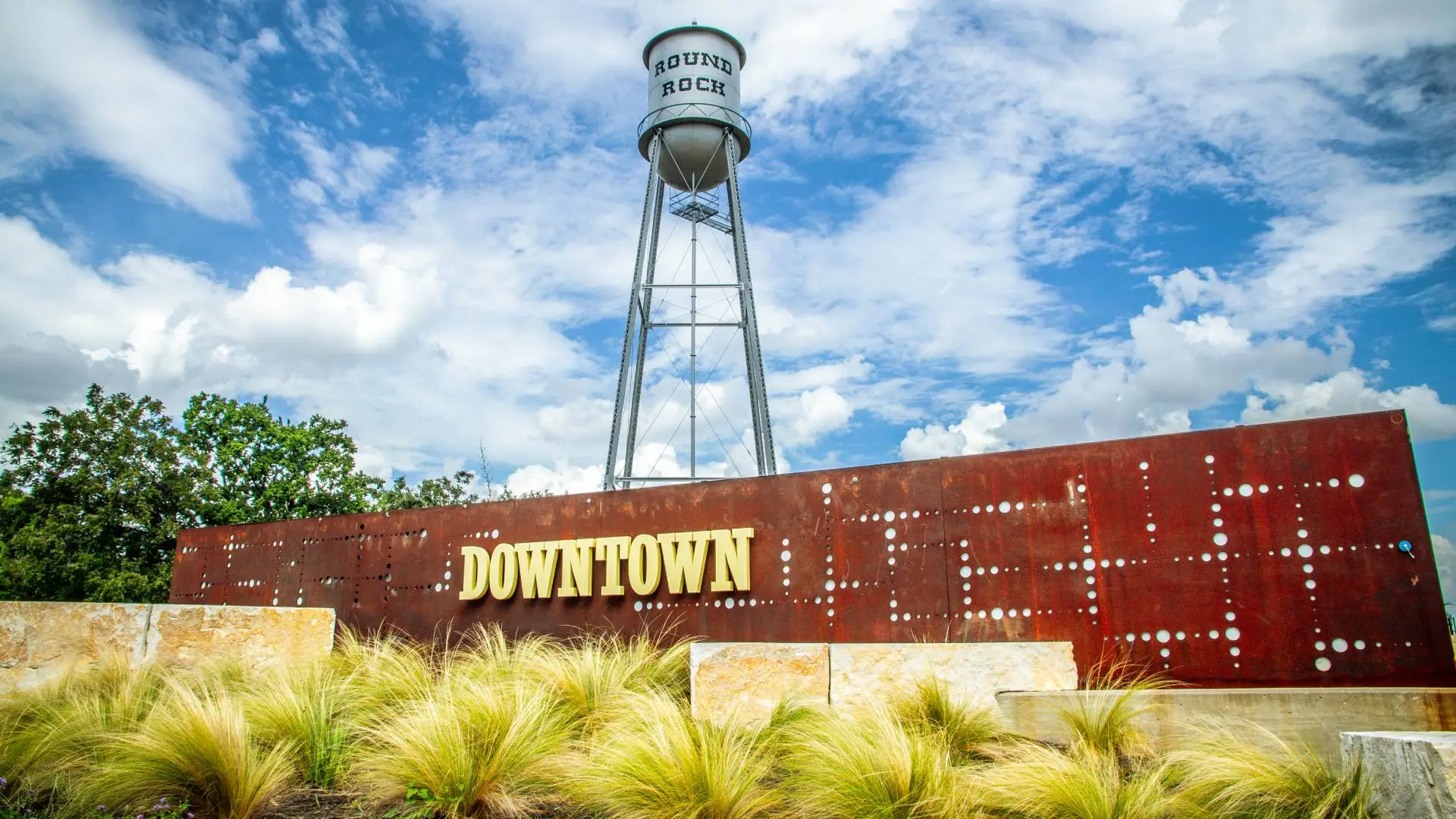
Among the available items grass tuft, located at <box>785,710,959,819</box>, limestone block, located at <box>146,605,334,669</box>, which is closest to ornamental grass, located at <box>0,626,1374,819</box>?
grass tuft, located at <box>785,710,959,819</box>

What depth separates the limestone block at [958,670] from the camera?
6.59 metres

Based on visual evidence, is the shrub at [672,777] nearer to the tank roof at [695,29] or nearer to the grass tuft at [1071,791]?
the grass tuft at [1071,791]

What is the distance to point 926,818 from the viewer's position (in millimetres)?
4734

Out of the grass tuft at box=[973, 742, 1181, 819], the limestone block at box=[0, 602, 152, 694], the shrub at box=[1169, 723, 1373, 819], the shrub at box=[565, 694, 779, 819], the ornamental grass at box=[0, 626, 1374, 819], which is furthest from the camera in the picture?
the limestone block at box=[0, 602, 152, 694]

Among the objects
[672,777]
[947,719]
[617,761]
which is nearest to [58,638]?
[617,761]

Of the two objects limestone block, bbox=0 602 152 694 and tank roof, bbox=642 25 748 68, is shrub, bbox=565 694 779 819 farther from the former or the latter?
tank roof, bbox=642 25 748 68

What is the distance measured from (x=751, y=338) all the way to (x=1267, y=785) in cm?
1344

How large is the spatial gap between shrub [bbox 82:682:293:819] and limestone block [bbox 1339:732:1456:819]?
5.73m

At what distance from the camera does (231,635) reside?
31.5 feet

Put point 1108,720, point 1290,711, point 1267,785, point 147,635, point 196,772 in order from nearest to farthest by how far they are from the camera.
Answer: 1. point 1267,785
2. point 196,772
3. point 1290,711
4. point 1108,720
5. point 147,635

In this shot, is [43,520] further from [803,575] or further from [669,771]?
[669,771]

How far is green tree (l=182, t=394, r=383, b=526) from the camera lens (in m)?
26.0

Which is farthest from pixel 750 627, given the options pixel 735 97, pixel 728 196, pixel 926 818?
pixel 735 97

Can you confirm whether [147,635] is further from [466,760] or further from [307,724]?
[466,760]
